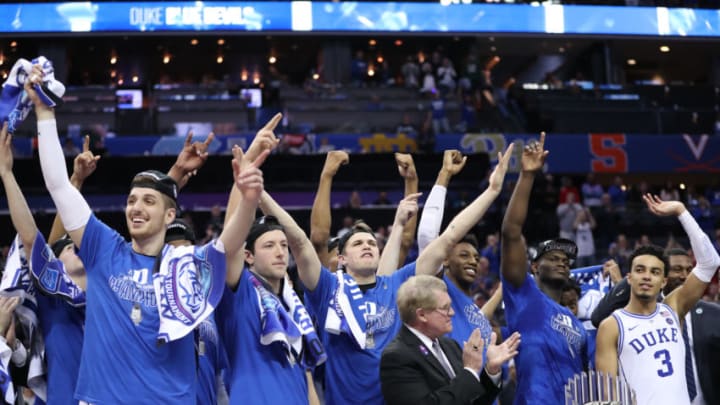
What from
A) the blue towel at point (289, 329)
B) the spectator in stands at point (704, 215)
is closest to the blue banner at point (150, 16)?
the spectator in stands at point (704, 215)

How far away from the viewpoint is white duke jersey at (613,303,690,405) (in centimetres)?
592

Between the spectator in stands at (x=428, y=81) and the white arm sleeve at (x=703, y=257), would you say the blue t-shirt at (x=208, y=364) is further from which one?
the spectator in stands at (x=428, y=81)

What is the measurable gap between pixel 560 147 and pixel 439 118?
285 cm

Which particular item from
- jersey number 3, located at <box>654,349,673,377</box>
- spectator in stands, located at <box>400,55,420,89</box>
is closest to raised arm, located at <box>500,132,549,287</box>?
jersey number 3, located at <box>654,349,673,377</box>

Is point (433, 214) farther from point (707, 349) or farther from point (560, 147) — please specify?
point (560, 147)

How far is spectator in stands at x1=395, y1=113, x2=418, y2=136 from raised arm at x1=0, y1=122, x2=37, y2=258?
1727cm

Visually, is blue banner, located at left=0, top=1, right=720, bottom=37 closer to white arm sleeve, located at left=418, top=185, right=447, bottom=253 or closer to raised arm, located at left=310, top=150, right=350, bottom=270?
raised arm, located at left=310, top=150, right=350, bottom=270

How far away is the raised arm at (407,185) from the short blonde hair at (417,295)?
141 centimetres

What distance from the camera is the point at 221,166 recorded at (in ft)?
60.7

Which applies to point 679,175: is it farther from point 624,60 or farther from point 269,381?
point 269,381

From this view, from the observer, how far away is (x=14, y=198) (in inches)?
187

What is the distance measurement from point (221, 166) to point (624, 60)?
Result: 1869 centimetres

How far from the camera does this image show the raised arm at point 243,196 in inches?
168

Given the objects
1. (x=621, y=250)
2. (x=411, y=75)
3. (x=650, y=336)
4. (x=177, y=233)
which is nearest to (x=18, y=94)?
(x=177, y=233)
